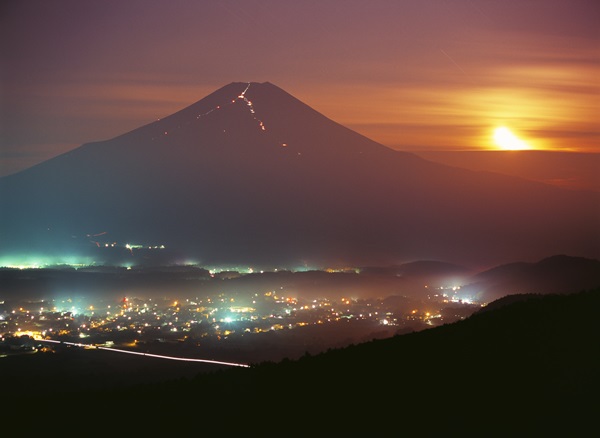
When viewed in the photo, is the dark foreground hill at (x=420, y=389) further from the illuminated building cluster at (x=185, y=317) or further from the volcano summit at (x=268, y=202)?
the volcano summit at (x=268, y=202)

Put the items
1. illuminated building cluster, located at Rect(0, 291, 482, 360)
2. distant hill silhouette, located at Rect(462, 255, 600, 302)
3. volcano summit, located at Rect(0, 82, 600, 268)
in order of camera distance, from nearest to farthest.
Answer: illuminated building cluster, located at Rect(0, 291, 482, 360) → distant hill silhouette, located at Rect(462, 255, 600, 302) → volcano summit, located at Rect(0, 82, 600, 268)

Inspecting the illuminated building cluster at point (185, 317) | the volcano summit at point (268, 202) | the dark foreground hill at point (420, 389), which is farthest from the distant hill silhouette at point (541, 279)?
the dark foreground hill at point (420, 389)

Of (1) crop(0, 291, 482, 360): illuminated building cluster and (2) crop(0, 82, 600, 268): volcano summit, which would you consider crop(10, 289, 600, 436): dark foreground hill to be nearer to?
(1) crop(0, 291, 482, 360): illuminated building cluster

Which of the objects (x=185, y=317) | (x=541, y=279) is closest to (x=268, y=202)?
(x=541, y=279)

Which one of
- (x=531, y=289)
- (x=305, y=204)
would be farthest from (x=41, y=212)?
(x=531, y=289)

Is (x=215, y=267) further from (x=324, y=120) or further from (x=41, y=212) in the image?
(x=324, y=120)

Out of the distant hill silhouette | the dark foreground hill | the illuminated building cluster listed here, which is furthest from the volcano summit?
the dark foreground hill
